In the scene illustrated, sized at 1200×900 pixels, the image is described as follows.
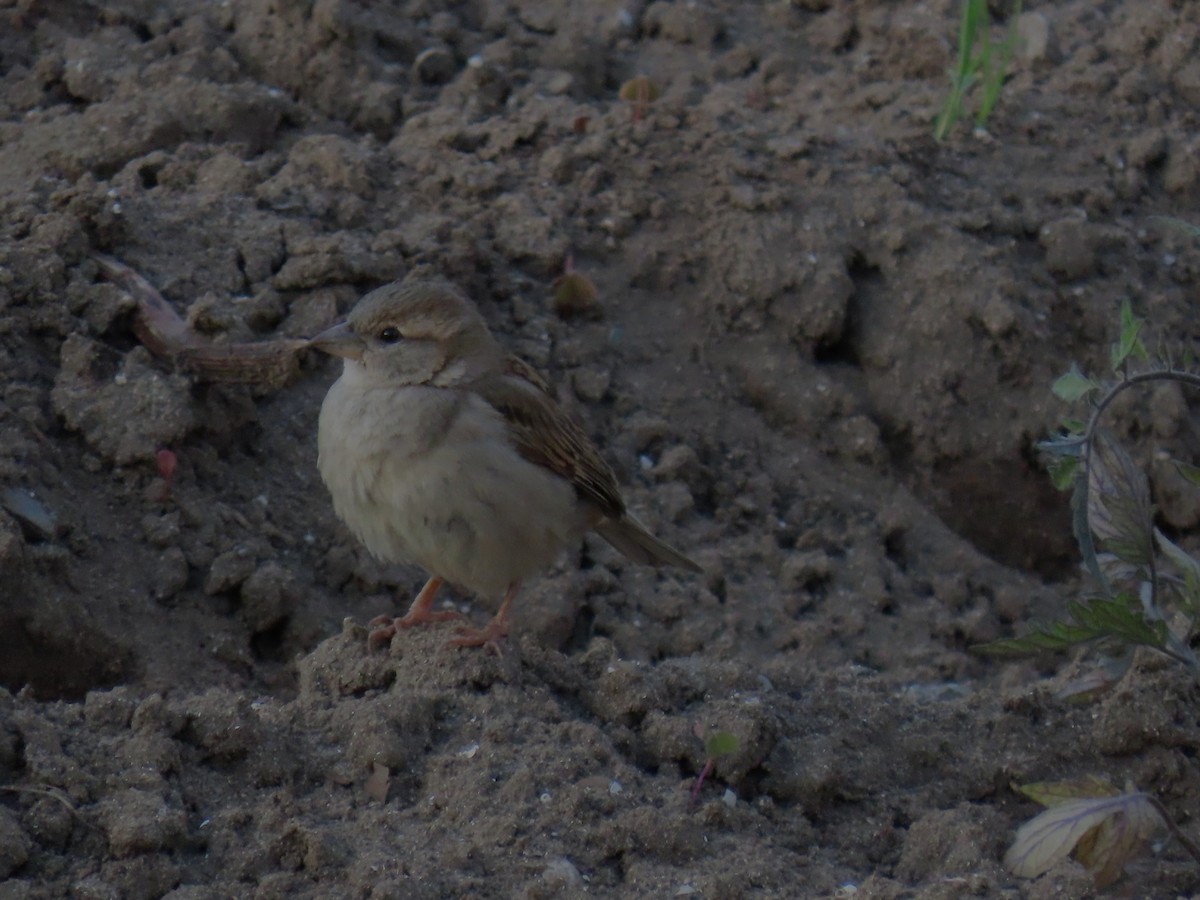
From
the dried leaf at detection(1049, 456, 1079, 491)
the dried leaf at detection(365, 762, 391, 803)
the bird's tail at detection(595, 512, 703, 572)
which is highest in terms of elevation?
the dried leaf at detection(1049, 456, 1079, 491)

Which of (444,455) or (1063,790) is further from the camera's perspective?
(444,455)

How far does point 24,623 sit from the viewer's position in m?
4.68

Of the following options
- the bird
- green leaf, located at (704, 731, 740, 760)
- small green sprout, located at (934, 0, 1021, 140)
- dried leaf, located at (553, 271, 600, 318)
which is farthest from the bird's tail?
small green sprout, located at (934, 0, 1021, 140)

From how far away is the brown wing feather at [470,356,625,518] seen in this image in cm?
488

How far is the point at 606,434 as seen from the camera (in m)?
5.94

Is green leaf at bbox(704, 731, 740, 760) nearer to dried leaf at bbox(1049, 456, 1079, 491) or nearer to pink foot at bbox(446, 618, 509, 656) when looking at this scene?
pink foot at bbox(446, 618, 509, 656)

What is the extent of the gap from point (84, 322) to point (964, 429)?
10.8 feet

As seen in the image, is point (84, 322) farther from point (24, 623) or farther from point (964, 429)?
point (964, 429)

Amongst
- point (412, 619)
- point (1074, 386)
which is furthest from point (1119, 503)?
point (412, 619)

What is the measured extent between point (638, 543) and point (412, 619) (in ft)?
3.09

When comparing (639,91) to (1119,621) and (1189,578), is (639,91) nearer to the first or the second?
(1189,578)

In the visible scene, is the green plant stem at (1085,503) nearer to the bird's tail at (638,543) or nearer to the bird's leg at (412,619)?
the bird's tail at (638,543)

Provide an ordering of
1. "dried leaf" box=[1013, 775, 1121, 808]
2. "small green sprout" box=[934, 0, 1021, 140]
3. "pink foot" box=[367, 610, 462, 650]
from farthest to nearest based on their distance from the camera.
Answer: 1. "small green sprout" box=[934, 0, 1021, 140]
2. "pink foot" box=[367, 610, 462, 650]
3. "dried leaf" box=[1013, 775, 1121, 808]

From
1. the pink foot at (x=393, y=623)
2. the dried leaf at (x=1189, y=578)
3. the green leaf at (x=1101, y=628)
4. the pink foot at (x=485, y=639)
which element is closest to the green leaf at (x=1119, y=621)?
the green leaf at (x=1101, y=628)
